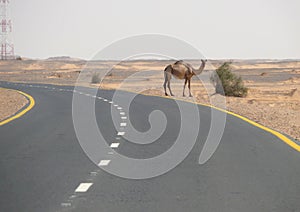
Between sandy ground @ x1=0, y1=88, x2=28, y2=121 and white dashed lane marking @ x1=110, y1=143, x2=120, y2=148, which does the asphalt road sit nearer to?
white dashed lane marking @ x1=110, y1=143, x2=120, y2=148

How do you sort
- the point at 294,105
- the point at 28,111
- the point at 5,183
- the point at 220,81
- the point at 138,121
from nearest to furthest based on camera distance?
the point at 5,183
the point at 138,121
the point at 28,111
the point at 294,105
the point at 220,81

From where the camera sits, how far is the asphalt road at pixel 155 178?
7.46m

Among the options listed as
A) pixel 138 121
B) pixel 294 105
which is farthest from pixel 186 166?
pixel 294 105

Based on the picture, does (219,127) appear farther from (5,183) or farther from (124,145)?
(5,183)

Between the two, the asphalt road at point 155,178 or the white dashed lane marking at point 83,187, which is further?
the white dashed lane marking at point 83,187

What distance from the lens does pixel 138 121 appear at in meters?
19.0

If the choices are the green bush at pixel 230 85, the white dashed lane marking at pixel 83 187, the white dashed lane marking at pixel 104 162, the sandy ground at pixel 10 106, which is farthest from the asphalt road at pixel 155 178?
the green bush at pixel 230 85

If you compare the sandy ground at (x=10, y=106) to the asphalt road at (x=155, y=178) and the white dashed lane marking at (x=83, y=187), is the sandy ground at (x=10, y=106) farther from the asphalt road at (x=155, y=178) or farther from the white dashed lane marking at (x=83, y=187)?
the white dashed lane marking at (x=83, y=187)

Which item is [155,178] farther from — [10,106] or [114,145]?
[10,106]

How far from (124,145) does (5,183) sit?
189 inches

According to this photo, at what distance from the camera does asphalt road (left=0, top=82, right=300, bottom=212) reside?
7.46m

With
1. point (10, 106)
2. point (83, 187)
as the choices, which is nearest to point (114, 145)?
point (83, 187)

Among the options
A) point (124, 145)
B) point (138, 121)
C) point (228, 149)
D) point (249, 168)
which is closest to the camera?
point (249, 168)

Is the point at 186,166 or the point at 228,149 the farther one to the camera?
the point at 228,149
